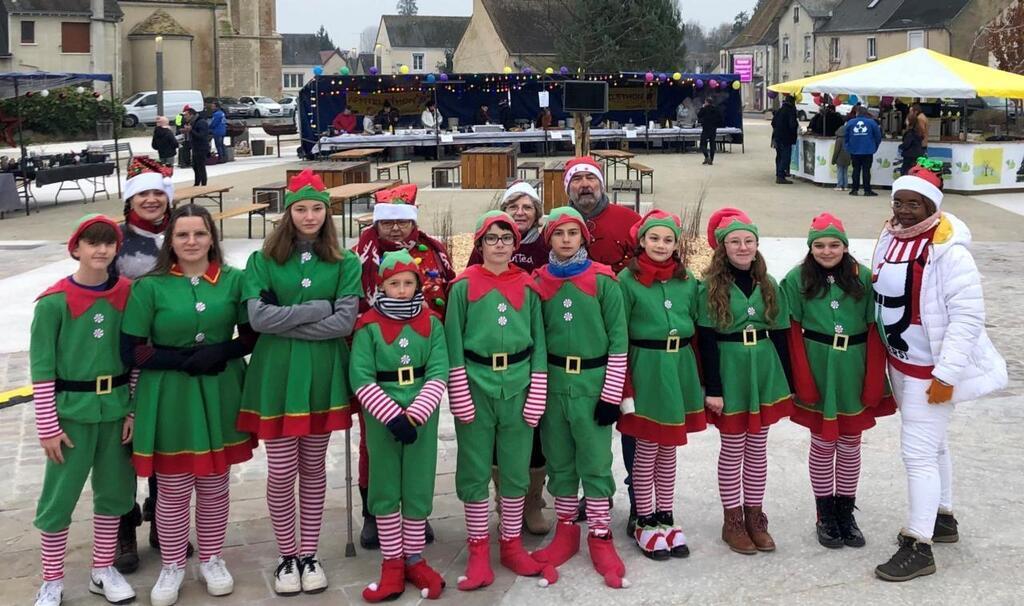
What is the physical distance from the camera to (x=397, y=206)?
4957 millimetres

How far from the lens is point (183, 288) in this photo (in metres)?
4.39

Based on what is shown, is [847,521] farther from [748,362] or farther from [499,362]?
[499,362]

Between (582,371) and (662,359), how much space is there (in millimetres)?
364

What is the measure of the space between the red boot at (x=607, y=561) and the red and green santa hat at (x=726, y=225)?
1.40m

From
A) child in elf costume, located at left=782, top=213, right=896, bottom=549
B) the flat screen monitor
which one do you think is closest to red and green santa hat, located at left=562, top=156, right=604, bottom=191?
child in elf costume, located at left=782, top=213, right=896, bottom=549

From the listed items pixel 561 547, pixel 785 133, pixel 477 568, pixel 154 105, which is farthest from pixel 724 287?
pixel 154 105

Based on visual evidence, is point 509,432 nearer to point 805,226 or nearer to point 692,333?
point 692,333

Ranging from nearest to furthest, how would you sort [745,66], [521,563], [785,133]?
[521,563], [785,133], [745,66]

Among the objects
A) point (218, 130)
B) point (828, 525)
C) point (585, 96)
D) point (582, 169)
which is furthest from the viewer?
point (218, 130)

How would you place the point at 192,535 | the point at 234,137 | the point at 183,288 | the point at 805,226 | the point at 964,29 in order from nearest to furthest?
the point at 183,288 → the point at 192,535 → the point at 805,226 → the point at 234,137 → the point at 964,29

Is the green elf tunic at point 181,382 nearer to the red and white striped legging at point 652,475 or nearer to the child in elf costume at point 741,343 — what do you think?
the red and white striped legging at point 652,475

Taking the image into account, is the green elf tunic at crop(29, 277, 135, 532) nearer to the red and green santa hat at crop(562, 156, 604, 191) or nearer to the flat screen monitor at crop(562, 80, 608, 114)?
the red and green santa hat at crop(562, 156, 604, 191)

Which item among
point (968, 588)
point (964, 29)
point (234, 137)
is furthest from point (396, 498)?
point (964, 29)

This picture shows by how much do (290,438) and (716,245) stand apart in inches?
81.0
